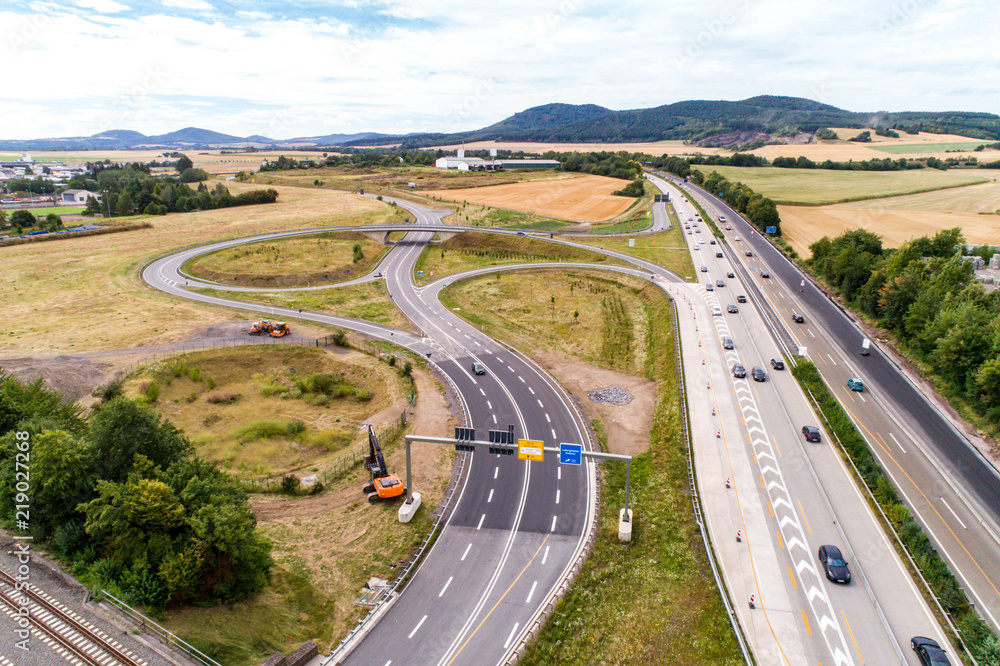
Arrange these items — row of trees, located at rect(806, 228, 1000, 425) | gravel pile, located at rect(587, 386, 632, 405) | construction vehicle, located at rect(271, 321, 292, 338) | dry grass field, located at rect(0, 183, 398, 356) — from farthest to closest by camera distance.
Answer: construction vehicle, located at rect(271, 321, 292, 338) < dry grass field, located at rect(0, 183, 398, 356) < gravel pile, located at rect(587, 386, 632, 405) < row of trees, located at rect(806, 228, 1000, 425)

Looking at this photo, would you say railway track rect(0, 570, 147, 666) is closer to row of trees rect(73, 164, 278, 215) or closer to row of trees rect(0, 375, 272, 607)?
row of trees rect(0, 375, 272, 607)

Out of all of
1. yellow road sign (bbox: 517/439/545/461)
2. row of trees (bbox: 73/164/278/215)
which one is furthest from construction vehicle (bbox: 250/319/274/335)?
row of trees (bbox: 73/164/278/215)

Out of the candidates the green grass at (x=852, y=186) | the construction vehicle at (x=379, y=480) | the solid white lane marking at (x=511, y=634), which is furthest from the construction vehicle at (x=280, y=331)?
the green grass at (x=852, y=186)

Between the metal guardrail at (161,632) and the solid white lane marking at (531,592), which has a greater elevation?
the metal guardrail at (161,632)

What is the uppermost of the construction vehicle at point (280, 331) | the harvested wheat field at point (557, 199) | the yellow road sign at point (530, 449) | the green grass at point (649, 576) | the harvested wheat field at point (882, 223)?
the harvested wheat field at point (557, 199)

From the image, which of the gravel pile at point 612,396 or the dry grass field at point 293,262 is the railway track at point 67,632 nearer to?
the gravel pile at point 612,396
